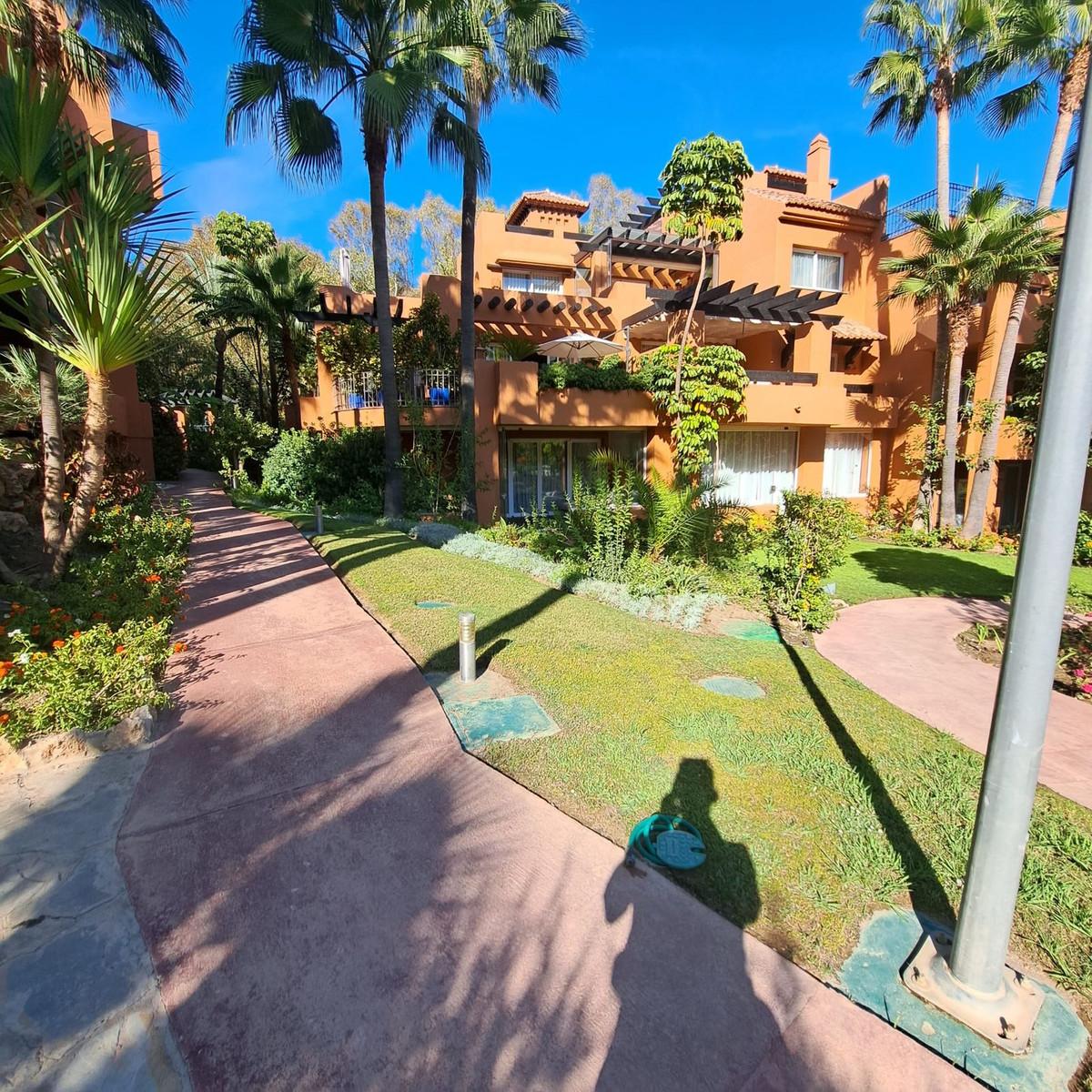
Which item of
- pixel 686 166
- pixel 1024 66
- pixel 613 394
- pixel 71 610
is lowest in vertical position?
pixel 71 610

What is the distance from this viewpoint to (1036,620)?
2090 millimetres

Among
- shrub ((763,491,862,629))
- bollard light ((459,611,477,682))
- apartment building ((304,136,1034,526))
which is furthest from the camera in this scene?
apartment building ((304,136,1034,526))

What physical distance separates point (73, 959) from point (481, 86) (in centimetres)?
1564

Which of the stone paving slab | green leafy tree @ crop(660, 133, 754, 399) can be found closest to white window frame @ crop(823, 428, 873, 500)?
green leafy tree @ crop(660, 133, 754, 399)

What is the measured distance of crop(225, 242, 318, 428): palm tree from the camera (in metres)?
20.5

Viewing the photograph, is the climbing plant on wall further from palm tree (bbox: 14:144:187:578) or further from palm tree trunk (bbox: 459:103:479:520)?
Result: palm tree (bbox: 14:144:187:578)

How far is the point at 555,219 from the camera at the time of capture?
23688 millimetres

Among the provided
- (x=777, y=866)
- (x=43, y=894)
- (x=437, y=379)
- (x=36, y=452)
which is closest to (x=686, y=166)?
(x=437, y=379)

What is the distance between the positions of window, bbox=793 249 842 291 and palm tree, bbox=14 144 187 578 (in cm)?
1773

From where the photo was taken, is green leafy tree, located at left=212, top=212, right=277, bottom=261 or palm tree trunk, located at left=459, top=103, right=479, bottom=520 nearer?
palm tree trunk, located at left=459, top=103, right=479, bottom=520

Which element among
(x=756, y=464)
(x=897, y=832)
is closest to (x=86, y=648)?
(x=897, y=832)

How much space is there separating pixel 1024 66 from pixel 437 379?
15797mm

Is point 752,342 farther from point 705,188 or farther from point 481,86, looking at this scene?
point 481,86

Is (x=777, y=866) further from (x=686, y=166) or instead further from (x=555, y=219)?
(x=555, y=219)
